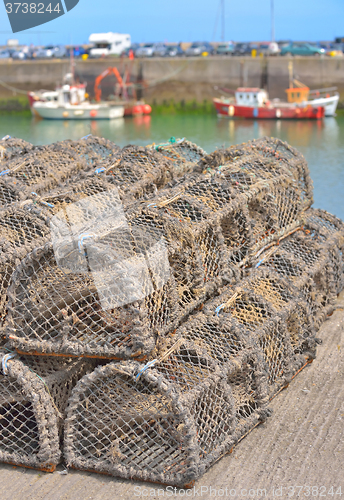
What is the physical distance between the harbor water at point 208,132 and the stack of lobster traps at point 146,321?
6.94 m

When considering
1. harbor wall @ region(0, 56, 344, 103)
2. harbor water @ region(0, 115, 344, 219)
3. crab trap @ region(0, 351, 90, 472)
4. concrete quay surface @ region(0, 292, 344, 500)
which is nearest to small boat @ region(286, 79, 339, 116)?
harbor water @ region(0, 115, 344, 219)

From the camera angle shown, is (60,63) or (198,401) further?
(60,63)

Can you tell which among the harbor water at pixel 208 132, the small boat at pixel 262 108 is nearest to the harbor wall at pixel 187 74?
the harbor water at pixel 208 132

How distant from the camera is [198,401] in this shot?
2799 millimetres

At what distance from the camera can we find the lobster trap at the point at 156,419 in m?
2.60

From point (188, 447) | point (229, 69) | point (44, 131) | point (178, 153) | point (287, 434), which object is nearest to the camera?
point (188, 447)

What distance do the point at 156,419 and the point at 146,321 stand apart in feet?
1.51

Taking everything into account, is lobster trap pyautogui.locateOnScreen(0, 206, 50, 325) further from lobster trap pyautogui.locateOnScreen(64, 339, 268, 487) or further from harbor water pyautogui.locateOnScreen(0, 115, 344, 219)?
harbor water pyautogui.locateOnScreen(0, 115, 344, 219)

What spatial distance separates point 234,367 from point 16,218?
160cm

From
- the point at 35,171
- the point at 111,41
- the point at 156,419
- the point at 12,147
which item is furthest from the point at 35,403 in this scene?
the point at 111,41

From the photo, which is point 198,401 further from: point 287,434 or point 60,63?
point 60,63

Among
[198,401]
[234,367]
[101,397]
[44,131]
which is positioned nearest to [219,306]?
[234,367]

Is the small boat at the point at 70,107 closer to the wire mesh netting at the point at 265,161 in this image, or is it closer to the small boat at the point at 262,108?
the small boat at the point at 262,108

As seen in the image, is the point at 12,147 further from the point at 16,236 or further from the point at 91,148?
the point at 16,236
